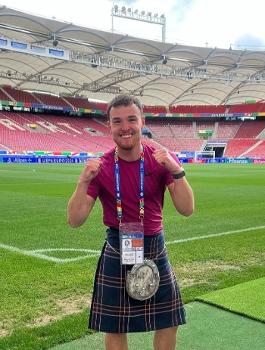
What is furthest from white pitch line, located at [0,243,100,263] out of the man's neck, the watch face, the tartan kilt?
the man's neck

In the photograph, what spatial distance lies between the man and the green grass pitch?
1165 millimetres

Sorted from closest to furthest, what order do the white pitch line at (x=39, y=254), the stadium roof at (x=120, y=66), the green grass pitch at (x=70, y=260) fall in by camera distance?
the green grass pitch at (x=70, y=260) → the white pitch line at (x=39, y=254) → the stadium roof at (x=120, y=66)

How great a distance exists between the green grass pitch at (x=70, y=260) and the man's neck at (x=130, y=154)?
1.83 meters

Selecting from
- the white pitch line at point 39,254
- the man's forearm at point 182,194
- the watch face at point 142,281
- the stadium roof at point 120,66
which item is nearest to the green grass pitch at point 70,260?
the white pitch line at point 39,254

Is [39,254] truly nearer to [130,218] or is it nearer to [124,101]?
[130,218]

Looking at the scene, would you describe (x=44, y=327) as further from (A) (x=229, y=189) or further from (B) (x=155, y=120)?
(B) (x=155, y=120)

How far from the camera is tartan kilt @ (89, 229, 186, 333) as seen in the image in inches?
114

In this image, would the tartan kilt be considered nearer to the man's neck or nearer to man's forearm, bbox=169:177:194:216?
man's forearm, bbox=169:177:194:216

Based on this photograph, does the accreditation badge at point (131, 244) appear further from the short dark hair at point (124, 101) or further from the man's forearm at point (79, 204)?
the short dark hair at point (124, 101)

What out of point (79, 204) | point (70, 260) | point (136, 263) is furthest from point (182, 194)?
point (70, 260)

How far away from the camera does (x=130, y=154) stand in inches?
113

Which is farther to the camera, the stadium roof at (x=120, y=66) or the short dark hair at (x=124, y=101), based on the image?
the stadium roof at (x=120, y=66)

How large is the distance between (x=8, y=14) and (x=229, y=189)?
1153 inches

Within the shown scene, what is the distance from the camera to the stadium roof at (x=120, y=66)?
44500 mm
